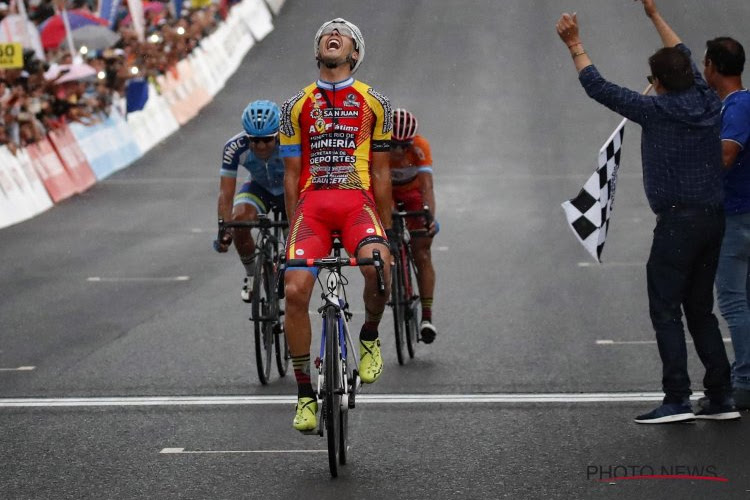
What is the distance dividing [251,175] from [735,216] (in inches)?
148

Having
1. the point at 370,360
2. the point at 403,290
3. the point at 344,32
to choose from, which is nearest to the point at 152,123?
the point at 403,290

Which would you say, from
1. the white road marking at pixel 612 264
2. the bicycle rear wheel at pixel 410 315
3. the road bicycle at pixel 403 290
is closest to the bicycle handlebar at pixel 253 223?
the road bicycle at pixel 403 290

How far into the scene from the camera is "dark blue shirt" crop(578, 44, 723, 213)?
7812 millimetres

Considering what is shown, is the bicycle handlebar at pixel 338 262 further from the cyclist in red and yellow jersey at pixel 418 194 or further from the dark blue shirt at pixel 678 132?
the cyclist in red and yellow jersey at pixel 418 194

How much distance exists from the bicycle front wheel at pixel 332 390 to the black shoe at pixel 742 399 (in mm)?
2557

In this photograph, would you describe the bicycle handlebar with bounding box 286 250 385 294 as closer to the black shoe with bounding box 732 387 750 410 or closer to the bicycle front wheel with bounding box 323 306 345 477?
the bicycle front wheel with bounding box 323 306 345 477

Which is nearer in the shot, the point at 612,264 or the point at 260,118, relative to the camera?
the point at 260,118

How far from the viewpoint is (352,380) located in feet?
24.4

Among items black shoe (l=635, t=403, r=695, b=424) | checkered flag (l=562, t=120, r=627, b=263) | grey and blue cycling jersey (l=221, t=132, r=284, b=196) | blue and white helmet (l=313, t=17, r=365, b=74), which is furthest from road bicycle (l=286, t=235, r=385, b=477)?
grey and blue cycling jersey (l=221, t=132, r=284, b=196)

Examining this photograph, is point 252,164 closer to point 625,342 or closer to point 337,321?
point 625,342

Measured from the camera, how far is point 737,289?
27.7ft

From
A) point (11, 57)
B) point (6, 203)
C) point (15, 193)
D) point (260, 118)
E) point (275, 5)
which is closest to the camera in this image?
point (260, 118)

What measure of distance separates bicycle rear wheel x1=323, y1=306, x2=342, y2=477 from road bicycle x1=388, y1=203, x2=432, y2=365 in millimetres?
3255

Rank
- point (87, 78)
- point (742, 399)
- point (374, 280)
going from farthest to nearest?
1. point (87, 78)
2. point (742, 399)
3. point (374, 280)
